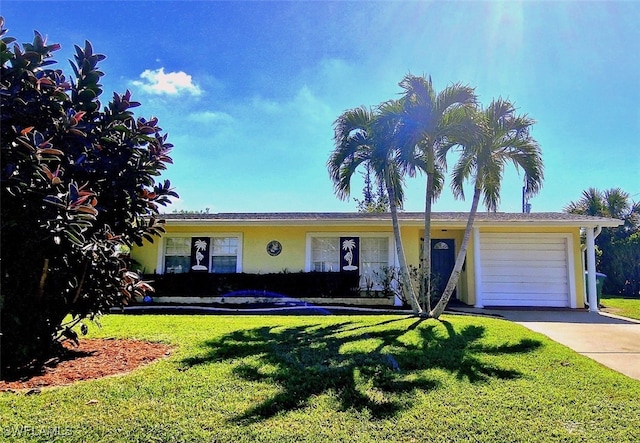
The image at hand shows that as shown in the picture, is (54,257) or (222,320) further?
(222,320)

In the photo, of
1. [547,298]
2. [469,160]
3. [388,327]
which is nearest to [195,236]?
[388,327]

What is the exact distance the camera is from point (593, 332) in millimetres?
7949

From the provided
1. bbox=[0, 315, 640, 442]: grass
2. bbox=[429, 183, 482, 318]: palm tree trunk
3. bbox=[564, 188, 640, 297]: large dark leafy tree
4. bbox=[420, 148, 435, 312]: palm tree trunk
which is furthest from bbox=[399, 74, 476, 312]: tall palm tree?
bbox=[564, 188, 640, 297]: large dark leafy tree

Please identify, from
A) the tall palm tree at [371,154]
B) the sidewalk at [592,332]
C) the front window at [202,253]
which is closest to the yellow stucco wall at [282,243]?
the front window at [202,253]

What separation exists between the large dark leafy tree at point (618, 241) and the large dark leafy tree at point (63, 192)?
→ 67.1 ft

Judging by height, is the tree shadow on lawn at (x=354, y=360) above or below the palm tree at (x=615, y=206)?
below

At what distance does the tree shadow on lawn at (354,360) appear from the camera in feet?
12.8

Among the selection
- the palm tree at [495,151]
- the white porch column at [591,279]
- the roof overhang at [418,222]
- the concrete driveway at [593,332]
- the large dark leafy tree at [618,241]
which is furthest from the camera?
the large dark leafy tree at [618,241]

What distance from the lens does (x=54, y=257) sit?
4.52 m

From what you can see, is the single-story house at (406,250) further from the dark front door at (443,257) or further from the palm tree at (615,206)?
the palm tree at (615,206)

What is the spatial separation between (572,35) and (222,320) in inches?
400

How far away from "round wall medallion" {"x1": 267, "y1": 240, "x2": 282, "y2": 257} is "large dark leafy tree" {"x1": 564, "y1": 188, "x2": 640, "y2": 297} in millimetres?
15510

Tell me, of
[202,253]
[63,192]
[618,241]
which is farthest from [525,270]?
[63,192]

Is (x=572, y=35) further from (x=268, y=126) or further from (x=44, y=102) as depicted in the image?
(x=44, y=102)
